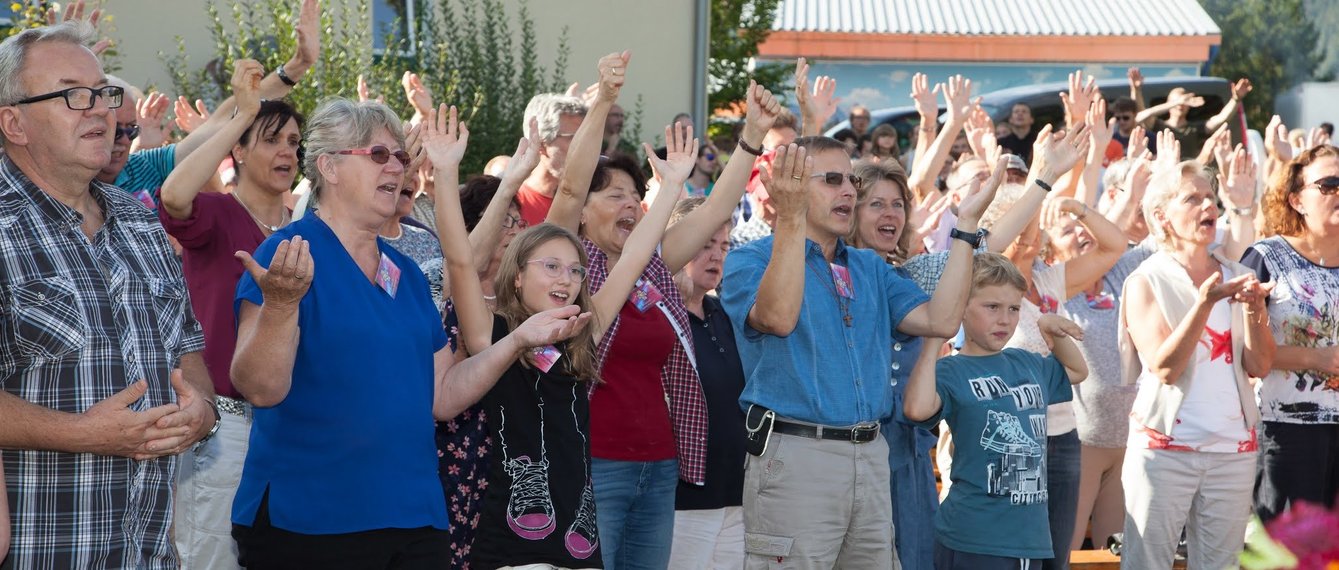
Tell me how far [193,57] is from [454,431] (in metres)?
6.63

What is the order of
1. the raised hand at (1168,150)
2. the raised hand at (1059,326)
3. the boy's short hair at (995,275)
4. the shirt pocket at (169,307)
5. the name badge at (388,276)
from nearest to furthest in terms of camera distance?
the shirt pocket at (169,307) < the name badge at (388,276) < the raised hand at (1059,326) < the boy's short hair at (995,275) < the raised hand at (1168,150)

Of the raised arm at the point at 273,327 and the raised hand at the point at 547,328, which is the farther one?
the raised hand at the point at 547,328

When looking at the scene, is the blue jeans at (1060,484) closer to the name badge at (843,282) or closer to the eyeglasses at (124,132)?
the name badge at (843,282)

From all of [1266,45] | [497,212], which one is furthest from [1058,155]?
[1266,45]

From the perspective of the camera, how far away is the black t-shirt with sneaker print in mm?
3951

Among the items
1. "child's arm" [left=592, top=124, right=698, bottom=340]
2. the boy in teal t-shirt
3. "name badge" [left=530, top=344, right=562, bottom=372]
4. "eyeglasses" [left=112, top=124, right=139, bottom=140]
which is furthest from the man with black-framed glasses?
the boy in teal t-shirt

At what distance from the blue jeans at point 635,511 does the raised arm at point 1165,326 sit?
7.61 ft

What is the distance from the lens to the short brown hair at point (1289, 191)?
20.5 ft

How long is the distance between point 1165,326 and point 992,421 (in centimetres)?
132

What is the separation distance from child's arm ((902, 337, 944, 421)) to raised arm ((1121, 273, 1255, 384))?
1.32 meters

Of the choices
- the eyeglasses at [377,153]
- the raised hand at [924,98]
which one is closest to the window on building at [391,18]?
the raised hand at [924,98]

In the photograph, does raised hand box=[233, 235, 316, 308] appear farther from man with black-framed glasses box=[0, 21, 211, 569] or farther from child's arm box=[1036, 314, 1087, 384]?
child's arm box=[1036, 314, 1087, 384]

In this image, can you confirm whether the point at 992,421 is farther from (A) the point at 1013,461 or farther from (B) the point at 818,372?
(B) the point at 818,372

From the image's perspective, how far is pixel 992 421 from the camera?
509cm
